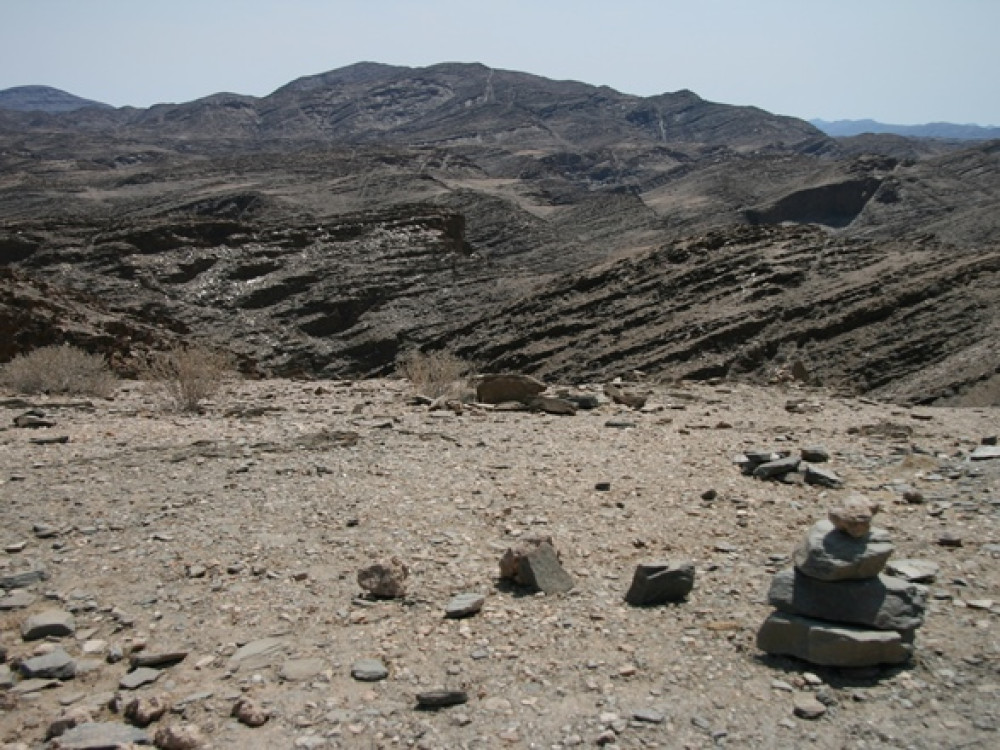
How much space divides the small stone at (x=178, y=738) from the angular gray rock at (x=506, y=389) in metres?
7.06

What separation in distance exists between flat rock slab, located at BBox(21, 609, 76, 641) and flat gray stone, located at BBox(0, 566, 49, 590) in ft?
1.53

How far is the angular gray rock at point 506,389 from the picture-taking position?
1014 cm

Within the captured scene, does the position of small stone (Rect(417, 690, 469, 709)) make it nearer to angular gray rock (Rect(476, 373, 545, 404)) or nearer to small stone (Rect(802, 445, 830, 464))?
small stone (Rect(802, 445, 830, 464))

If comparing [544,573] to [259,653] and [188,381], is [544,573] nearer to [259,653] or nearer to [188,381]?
[259,653]

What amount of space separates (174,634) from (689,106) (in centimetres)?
14723

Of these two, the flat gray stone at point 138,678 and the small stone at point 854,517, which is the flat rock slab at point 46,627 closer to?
the flat gray stone at point 138,678

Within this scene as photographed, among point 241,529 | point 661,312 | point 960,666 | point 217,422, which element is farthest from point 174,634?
point 661,312

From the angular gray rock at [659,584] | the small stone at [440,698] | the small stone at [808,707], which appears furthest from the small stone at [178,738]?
the small stone at [808,707]

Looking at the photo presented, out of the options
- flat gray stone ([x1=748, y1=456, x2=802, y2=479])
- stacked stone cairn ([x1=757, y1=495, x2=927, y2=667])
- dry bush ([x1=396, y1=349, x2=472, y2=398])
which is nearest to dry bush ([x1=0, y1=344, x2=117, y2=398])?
dry bush ([x1=396, y1=349, x2=472, y2=398])

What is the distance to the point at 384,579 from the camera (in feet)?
14.4

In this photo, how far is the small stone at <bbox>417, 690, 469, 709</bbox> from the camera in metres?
3.38

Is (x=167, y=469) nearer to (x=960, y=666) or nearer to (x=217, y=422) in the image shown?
(x=217, y=422)

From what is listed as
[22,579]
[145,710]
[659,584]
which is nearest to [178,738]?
[145,710]

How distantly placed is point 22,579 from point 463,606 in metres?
2.22
